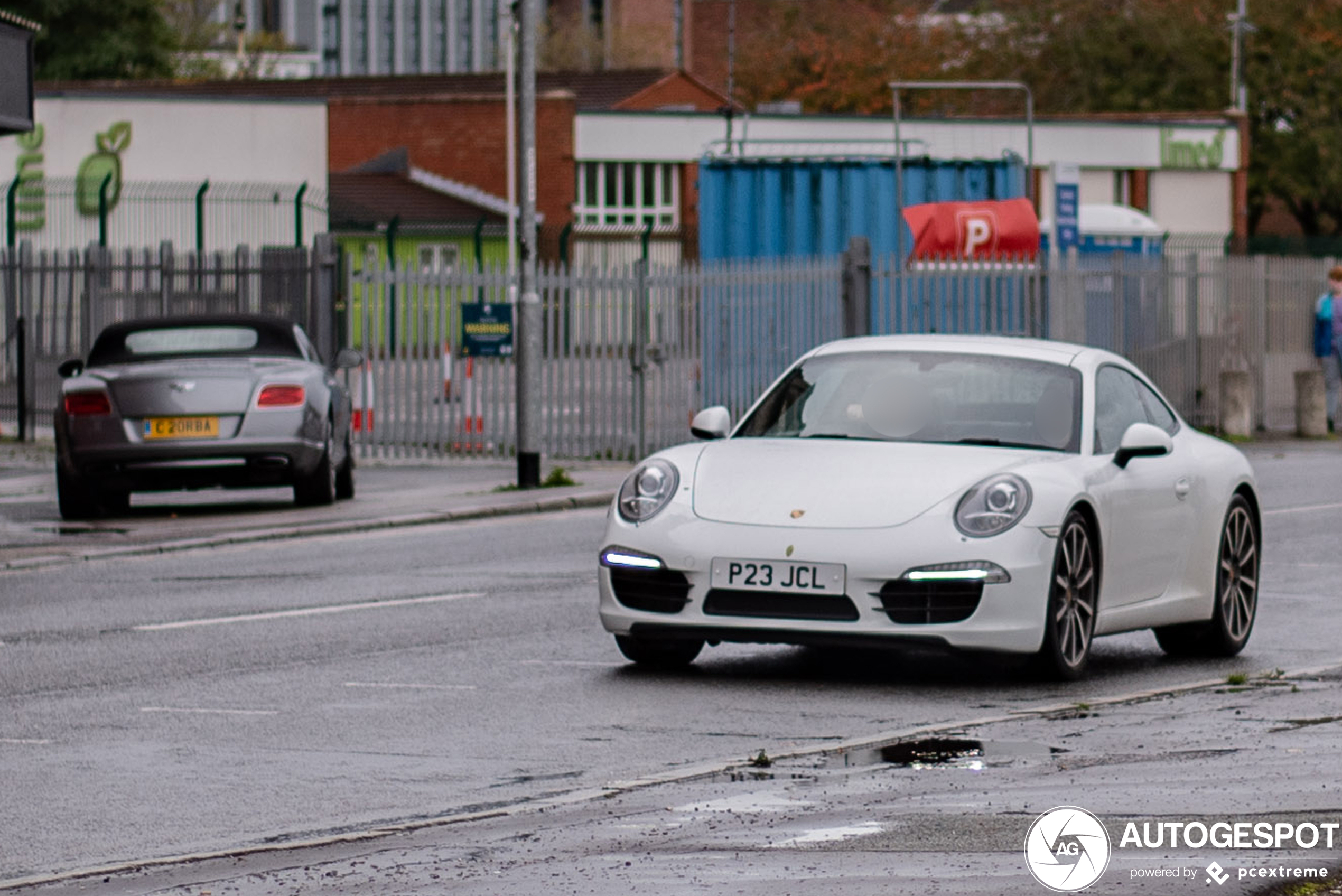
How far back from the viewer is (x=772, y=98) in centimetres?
8725

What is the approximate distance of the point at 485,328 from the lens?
23.2 m

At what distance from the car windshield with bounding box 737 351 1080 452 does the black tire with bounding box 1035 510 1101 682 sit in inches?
19.8

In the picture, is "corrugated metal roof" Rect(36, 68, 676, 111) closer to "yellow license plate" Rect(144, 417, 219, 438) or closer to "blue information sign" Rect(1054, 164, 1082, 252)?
"blue information sign" Rect(1054, 164, 1082, 252)

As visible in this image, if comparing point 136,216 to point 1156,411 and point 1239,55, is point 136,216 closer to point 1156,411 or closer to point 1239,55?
point 1156,411

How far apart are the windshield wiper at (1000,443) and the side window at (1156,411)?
3.30 ft

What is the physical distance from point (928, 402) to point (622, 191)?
52.7 meters

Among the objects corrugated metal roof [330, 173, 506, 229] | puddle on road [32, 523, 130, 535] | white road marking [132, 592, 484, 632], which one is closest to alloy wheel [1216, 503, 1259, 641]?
white road marking [132, 592, 484, 632]

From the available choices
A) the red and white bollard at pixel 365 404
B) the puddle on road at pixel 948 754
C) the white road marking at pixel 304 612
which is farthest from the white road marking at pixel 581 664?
the red and white bollard at pixel 365 404

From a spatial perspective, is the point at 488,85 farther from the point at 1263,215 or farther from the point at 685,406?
the point at 685,406

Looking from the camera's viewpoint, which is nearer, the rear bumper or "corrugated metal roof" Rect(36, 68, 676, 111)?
the rear bumper

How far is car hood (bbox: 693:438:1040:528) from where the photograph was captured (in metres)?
9.55

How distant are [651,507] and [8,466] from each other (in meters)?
15.0

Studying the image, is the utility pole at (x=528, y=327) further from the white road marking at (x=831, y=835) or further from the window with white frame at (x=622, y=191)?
the window with white frame at (x=622, y=191)

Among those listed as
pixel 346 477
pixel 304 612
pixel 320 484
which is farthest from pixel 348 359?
pixel 304 612
